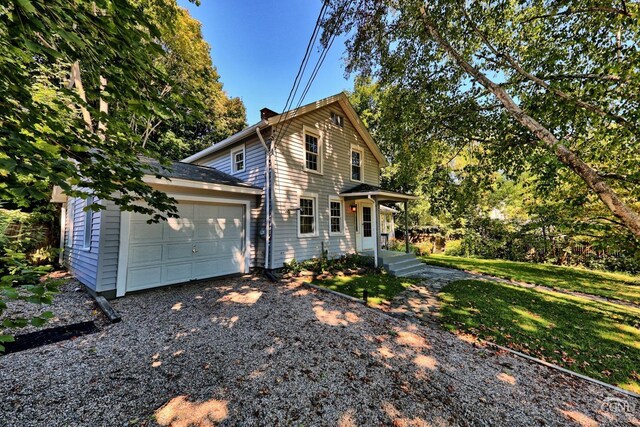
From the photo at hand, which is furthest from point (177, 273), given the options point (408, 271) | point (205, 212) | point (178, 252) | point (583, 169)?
point (583, 169)

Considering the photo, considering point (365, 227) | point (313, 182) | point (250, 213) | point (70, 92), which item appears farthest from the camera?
point (365, 227)

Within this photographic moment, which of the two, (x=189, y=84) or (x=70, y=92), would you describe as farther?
(x=189, y=84)

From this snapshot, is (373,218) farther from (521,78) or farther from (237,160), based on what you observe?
(237,160)

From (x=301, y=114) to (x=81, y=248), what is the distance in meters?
7.89

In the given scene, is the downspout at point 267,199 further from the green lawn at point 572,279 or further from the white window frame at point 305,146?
the green lawn at point 572,279

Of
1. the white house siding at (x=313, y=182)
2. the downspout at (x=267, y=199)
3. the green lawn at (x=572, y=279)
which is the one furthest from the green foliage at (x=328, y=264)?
Result: the green lawn at (x=572, y=279)

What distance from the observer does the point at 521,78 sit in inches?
220

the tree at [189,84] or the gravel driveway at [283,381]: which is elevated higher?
the tree at [189,84]

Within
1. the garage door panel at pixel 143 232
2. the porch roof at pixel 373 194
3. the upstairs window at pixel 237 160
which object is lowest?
the garage door panel at pixel 143 232

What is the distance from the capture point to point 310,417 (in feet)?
8.09

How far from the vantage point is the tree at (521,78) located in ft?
14.2

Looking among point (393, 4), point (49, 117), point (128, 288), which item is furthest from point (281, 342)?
point (393, 4)

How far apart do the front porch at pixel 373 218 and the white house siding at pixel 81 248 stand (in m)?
7.92

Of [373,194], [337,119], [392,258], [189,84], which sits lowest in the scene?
[392,258]
